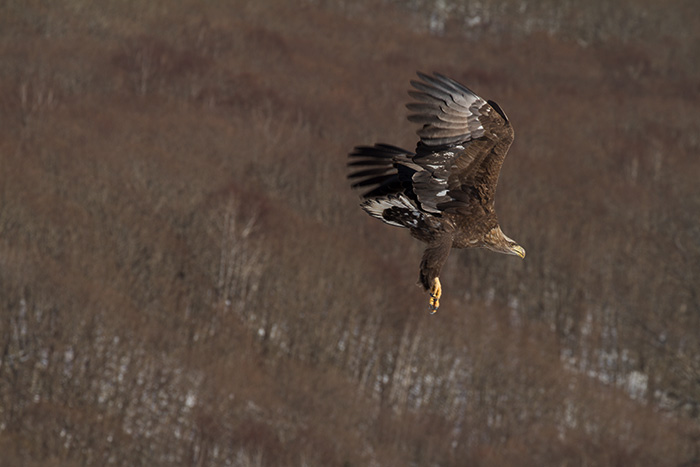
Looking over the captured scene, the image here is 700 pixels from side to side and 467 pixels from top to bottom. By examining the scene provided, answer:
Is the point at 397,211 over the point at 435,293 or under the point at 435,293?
over

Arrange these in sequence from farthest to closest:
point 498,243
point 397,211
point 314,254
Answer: point 314,254
point 397,211
point 498,243

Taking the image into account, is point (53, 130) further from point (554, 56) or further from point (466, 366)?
point (554, 56)

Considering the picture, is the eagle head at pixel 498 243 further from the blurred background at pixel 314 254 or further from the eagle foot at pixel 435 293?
the blurred background at pixel 314 254

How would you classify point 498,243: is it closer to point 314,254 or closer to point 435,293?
point 435,293

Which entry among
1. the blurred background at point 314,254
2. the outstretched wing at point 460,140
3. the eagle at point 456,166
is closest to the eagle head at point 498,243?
the eagle at point 456,166

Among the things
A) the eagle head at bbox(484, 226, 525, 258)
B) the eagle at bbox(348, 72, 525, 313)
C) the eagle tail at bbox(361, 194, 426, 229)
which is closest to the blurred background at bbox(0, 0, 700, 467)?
the eagle tail at bbox(361, 194, 426, 229)

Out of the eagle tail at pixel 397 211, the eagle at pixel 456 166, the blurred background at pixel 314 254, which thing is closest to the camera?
the eagle at pixel 456 166

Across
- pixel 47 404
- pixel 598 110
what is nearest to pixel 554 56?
pixel 598 110

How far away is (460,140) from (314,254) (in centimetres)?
4936

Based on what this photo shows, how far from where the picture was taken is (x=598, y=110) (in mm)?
87250

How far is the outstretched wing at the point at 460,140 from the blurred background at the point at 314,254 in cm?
3463

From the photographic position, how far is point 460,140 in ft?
45.1

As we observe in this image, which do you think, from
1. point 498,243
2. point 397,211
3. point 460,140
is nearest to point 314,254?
point 397,211

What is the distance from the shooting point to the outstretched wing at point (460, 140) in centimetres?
1372
